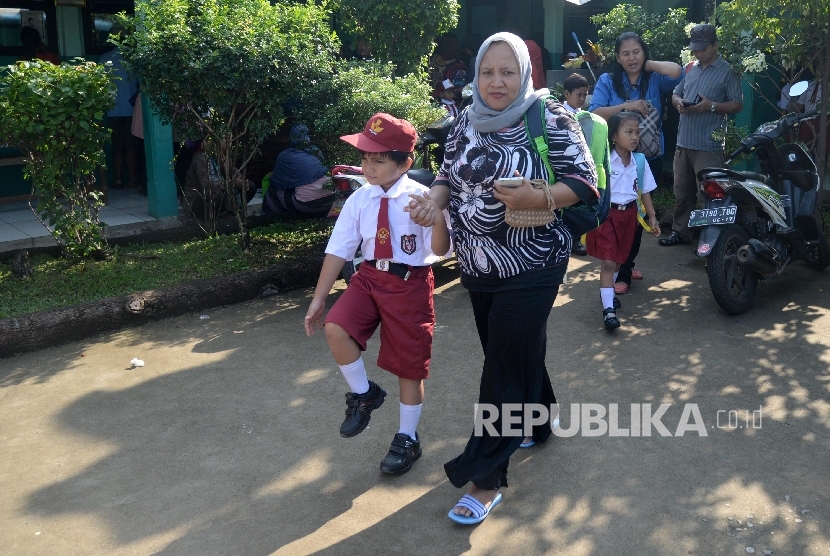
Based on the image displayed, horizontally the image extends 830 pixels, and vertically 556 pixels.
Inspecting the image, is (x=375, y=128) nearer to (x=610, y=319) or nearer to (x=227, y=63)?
(x=610, y=319)

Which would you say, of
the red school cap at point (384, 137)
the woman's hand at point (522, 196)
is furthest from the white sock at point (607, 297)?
the woman's hand at point (522, 196)

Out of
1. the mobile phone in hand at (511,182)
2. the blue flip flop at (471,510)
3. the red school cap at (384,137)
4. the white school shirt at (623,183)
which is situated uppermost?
the red school cap at (384,137)

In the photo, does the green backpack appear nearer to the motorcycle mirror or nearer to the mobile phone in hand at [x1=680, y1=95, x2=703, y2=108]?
the motorcycle mirror

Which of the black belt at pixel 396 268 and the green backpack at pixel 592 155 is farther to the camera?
the black belt at pixel 396 268

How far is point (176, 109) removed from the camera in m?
7.06

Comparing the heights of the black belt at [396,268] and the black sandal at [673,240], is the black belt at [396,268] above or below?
above

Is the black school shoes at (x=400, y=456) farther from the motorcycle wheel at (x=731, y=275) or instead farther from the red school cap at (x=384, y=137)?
the motorcycle wheel at (x=731, y=275)

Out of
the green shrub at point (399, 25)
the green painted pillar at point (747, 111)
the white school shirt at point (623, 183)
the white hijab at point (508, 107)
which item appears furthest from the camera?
the green painted pillar at point (747, 111)

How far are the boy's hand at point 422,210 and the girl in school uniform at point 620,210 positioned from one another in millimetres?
2812

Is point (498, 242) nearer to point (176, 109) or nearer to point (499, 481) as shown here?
point (499, 481)

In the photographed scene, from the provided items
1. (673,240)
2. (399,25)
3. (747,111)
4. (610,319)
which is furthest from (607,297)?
(747,111)

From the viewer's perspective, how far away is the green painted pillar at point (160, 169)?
27.6 feet

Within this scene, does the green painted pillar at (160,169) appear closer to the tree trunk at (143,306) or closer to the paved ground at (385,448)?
the tree trunk at (143,306)

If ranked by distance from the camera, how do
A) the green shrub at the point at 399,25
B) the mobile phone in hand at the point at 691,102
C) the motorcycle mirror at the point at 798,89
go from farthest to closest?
the green shrub at the point at 399,25 → the mobile phone in hand at the point at 691,102 → the motorcycle mirror at the point at 798,89
